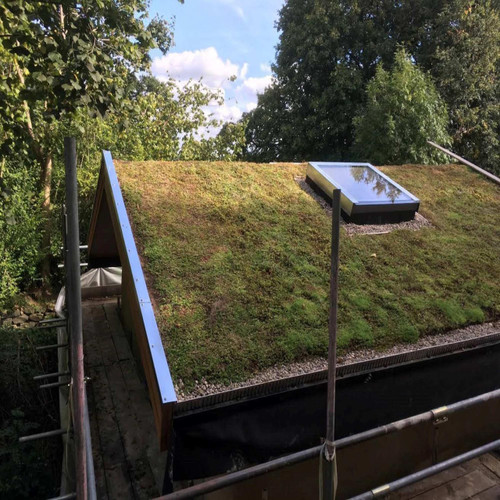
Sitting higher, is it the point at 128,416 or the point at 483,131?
the point at 483,131

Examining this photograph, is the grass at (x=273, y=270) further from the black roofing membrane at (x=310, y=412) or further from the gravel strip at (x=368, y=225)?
the black roofing membrane at (x=310, y=412)

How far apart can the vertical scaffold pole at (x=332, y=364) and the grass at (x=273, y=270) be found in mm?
921

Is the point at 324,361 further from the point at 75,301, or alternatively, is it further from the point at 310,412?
the point at 75,301

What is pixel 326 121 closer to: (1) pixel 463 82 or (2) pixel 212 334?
(1) pixel 463 82

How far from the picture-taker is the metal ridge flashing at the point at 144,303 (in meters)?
2.87

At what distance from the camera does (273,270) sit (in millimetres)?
4359

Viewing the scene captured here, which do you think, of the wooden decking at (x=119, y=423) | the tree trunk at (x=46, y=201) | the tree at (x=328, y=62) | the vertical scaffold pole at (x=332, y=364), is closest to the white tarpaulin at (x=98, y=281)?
the wooden decking at (x=119, y=423)

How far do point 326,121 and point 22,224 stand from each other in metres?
11.6

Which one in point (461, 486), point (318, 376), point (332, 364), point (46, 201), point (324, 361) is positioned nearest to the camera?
point (332, 364)

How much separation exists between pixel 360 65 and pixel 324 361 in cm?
1684

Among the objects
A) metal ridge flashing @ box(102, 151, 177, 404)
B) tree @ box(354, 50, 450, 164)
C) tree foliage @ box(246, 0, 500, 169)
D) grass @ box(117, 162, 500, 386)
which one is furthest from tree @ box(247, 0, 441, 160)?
metal ridge flashing @ box(102, 151, 177, 404)

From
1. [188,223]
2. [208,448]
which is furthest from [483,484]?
[188,223]

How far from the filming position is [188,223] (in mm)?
4785

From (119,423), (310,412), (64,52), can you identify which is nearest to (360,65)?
(64,52)
